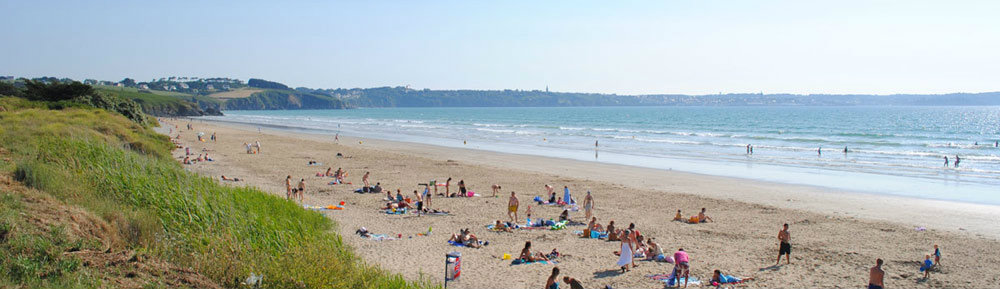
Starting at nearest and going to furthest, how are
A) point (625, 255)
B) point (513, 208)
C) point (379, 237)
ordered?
point (625, 255), point (379, 237), point (513, 208)

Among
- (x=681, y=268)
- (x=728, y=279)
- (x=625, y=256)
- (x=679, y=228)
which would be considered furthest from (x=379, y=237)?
(x=679, y=228)

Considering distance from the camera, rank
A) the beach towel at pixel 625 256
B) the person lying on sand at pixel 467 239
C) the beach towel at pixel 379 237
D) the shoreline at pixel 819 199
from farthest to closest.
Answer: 1. the shoreline at pixel 819 199
2. the beach towel at pixel 379 237
3. the person lying on sand at pixel 467 239
4. the beach towel at pixel 625 256

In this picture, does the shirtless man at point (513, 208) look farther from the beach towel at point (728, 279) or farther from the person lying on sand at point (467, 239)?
the beach towel at point (728, 279)

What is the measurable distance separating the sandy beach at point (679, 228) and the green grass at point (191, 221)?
10.2 ft

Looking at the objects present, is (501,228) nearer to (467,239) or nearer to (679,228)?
(467,239)

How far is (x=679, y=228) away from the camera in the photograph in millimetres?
16547

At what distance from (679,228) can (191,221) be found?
1210cm

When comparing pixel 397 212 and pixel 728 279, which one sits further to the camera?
pixel 397 212

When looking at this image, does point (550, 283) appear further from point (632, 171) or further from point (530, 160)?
point (530, 160)

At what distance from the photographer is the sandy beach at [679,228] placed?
40.1ft

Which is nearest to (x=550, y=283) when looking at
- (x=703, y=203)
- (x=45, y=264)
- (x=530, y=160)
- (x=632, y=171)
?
(x=45, y=264)

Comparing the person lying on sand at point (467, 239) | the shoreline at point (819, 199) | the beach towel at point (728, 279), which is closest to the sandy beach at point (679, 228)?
the shoreline at point (819, 199)

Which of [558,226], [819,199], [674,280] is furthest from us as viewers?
[819,199]

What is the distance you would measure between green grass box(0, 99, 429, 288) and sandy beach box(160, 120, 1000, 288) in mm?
3109
